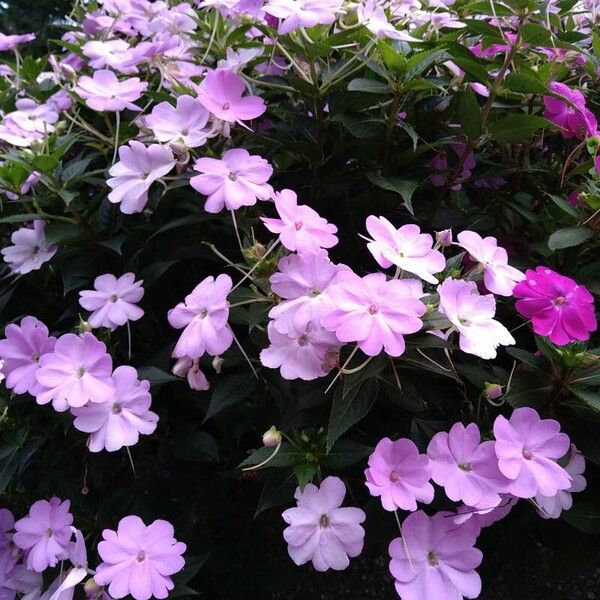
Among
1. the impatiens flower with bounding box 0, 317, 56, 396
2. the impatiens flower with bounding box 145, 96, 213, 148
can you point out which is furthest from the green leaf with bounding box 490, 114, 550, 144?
the impatiens flower with bounding box 0, 317, 56, 396

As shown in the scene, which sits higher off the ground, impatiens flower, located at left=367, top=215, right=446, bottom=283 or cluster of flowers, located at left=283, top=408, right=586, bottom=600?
impatiens flower, located at left=367, top=215, right=446, bottom=283

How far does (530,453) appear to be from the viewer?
2.49 feet

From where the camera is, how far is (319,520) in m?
0.77

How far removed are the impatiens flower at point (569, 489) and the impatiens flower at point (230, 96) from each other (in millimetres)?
647

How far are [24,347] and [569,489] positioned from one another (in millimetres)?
786

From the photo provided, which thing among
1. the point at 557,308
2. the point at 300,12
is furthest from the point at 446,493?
the point at 300,12

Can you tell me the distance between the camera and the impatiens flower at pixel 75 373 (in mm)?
837

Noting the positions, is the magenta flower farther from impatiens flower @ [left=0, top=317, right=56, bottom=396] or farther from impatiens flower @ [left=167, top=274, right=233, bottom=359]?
impatiens flower @ [left=0, top=317, right=56, bottom=396]

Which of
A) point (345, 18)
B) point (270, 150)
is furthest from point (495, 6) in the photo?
point (270, 150)

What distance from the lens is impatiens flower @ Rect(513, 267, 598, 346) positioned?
0.81 meters

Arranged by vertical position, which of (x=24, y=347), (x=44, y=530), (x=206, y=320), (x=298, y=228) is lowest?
(x=44, y=530)

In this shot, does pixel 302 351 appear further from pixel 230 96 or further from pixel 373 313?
pixel 230 96

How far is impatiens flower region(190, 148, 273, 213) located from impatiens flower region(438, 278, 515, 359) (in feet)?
0.97

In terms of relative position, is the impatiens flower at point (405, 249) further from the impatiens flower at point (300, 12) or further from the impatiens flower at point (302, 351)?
the impatiens flower at point (300, 12)
